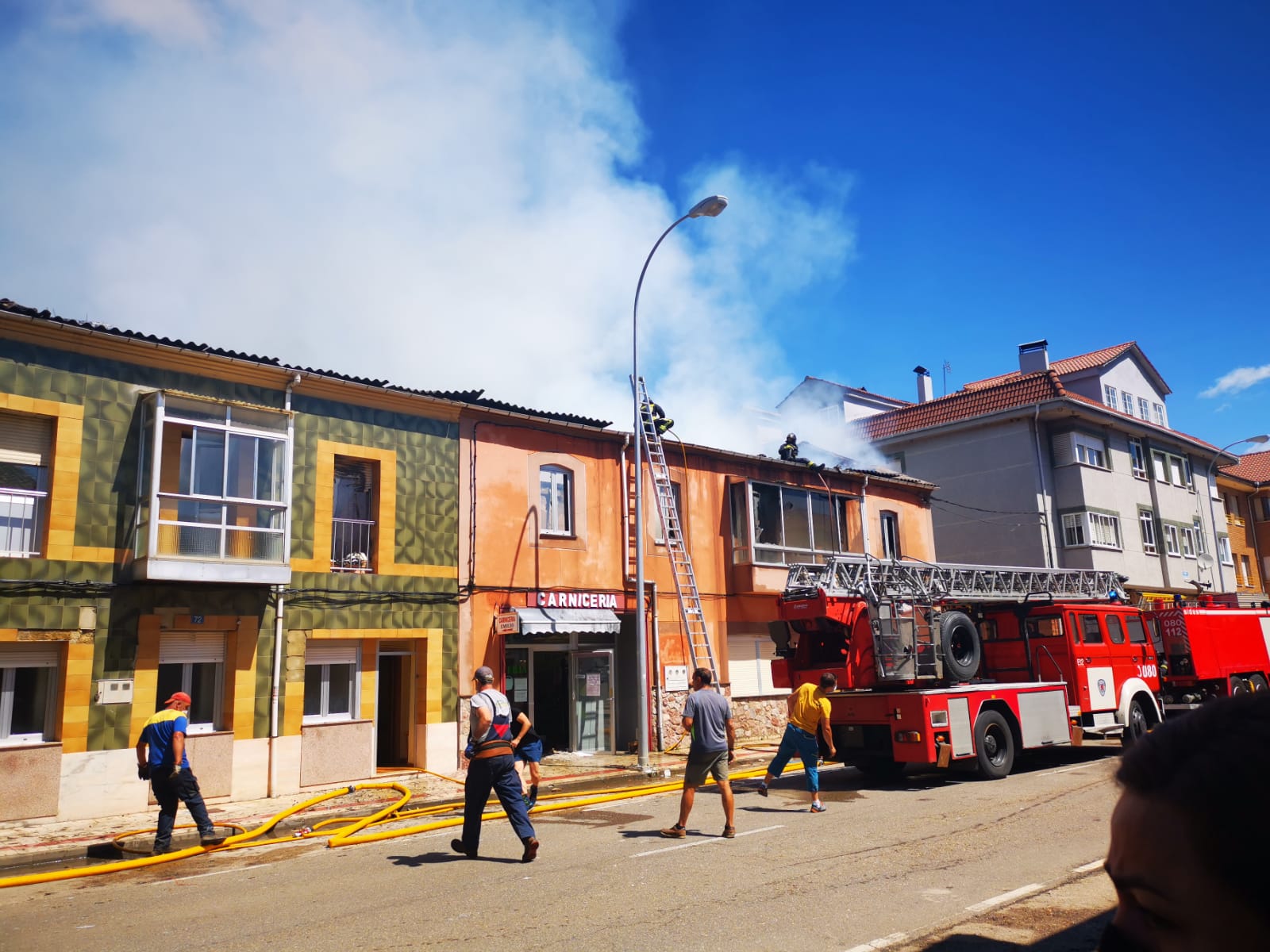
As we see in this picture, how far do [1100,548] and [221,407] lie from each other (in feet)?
90.1

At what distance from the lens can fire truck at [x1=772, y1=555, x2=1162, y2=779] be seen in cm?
1395

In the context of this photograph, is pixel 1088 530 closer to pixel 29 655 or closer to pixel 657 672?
pixel 657 672

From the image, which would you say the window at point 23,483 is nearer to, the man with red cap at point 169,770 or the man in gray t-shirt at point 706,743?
the man with red cap at point 169,770

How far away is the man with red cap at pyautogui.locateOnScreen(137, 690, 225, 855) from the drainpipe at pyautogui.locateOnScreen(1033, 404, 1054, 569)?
2721 cm

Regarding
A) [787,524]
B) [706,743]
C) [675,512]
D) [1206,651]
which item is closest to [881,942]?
[706,743]

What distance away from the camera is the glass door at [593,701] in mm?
19781

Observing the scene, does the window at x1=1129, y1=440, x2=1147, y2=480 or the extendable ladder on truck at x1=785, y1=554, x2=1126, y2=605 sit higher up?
the window at x1=1129, y1=440, x2=1147, y2=480

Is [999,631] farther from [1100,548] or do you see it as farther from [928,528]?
[1100,548]

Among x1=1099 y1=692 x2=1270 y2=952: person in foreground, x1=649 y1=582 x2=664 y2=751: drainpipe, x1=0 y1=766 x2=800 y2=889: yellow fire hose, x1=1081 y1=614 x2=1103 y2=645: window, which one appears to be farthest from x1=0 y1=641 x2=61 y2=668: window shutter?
x1=1081 y1=614 x2=1103 y2=645: window

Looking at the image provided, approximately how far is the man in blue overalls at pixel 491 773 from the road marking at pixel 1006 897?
3.95 meters

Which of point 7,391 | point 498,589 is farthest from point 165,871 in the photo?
point 498,589

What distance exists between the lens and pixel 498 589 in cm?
1845

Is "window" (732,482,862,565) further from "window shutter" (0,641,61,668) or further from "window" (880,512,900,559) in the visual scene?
"window shutter" (0,641,61,668)

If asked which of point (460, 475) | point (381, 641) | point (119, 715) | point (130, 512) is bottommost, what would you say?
point (119, 715)
